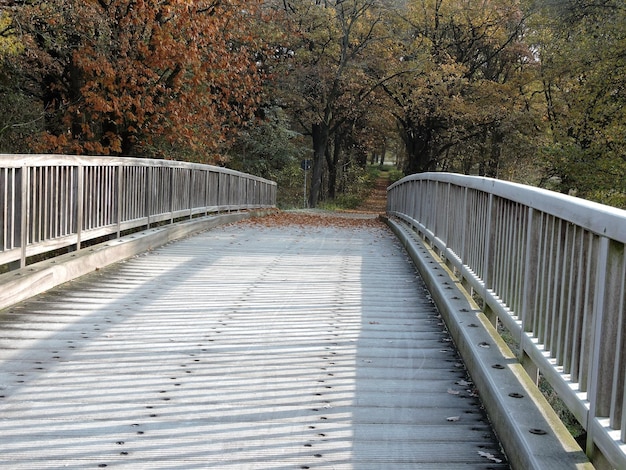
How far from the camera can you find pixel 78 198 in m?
8.18

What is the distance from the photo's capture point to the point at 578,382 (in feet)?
10.4

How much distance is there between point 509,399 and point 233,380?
1.69m

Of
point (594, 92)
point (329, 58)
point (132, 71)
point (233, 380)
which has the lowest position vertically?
point (233, 380)

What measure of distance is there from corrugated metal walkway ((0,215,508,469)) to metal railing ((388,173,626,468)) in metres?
0.53

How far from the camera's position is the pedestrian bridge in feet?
10.7

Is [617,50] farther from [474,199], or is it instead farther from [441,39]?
[441,39]

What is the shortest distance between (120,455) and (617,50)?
18.9 m

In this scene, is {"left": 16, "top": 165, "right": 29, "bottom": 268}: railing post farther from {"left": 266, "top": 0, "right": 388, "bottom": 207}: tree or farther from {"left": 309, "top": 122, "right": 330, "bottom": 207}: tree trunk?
{"left": 309, "top": 122, "right": 330, "bottom": 207}: tree trunk

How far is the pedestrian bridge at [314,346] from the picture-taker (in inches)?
128

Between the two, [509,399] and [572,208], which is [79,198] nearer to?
[509,399]

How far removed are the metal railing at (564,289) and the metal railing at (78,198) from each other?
3779 millimetres

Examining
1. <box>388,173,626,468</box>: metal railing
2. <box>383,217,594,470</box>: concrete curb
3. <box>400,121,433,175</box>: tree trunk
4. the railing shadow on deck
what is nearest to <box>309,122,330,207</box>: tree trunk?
<box>400,121,433,175</box>: tree trunk

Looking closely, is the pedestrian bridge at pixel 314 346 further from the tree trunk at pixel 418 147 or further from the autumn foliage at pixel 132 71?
the tree trunk at pixel 418 147

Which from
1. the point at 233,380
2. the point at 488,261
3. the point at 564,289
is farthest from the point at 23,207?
the point at 564,289
